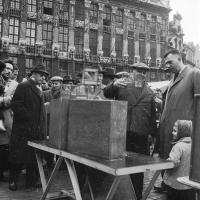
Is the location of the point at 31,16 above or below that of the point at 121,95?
above

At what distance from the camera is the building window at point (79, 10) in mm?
26734

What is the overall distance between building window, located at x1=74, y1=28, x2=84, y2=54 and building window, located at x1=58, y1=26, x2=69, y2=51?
2.97 ft

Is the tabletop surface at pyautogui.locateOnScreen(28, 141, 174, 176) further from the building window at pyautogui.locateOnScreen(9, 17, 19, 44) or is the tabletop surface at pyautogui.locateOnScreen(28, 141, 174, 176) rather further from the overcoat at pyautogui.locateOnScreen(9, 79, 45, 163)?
the building window at pyautogui.locateOnScreen(9, 17, 19, 44)

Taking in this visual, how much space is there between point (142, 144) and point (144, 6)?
28.1m

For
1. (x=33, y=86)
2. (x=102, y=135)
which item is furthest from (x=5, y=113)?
(x=102, y=135)

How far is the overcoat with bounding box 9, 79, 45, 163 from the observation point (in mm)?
4730

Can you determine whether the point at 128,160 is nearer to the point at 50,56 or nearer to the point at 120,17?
the point at 50,56

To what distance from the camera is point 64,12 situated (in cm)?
2619

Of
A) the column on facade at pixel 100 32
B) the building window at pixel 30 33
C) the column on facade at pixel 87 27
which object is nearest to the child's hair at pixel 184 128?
the building window at pixel 30 33

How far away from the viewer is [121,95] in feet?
14.1

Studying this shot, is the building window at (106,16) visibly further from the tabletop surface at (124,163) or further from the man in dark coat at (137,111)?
the tabletop surface at (124,163)

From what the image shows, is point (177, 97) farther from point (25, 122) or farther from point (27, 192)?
point (27, 192)

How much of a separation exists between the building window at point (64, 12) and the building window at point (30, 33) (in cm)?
244

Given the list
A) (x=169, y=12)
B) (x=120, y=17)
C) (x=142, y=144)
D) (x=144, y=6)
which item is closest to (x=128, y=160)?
(x=142, y=144)
